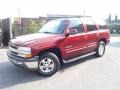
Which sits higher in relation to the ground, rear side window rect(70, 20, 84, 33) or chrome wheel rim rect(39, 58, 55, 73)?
rear side window rect(70, 20, 84, 33)

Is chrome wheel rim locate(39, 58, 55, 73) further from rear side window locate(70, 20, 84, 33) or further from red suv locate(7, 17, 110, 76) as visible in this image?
rear side window locate(70, 20, 84, 33)

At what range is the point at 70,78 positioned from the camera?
5.67m

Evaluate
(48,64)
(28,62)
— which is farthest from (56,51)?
(28,62)

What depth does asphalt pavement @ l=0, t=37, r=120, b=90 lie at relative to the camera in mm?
5047

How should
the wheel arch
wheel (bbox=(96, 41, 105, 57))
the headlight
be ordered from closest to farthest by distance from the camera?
the headlight < the wheel arch < wheel (bbox=(96, 41, 105, 57))

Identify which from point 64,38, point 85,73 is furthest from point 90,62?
point 64,38

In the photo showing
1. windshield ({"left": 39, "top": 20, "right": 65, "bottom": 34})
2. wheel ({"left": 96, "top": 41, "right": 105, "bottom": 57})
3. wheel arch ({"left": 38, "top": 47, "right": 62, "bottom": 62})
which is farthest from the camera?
wheel ({"left": 96, "top": 41, "right": 105, "bottom": 57})

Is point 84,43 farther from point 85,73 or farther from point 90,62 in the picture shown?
point 85,73

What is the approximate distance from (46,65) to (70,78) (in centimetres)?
85

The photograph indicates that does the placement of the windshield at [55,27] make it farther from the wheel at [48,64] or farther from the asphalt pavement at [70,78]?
the asphalt pavement at [70,78]

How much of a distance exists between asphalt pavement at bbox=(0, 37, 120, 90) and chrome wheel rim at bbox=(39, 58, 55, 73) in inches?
9.8

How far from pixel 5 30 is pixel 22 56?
716 cm

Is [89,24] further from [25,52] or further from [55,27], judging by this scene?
[25,52]

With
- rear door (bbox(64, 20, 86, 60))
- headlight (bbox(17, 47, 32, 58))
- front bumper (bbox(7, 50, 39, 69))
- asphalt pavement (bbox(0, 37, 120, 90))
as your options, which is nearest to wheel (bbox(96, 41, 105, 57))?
asphalt pavement (bbox(0, 37, 120, 90))
